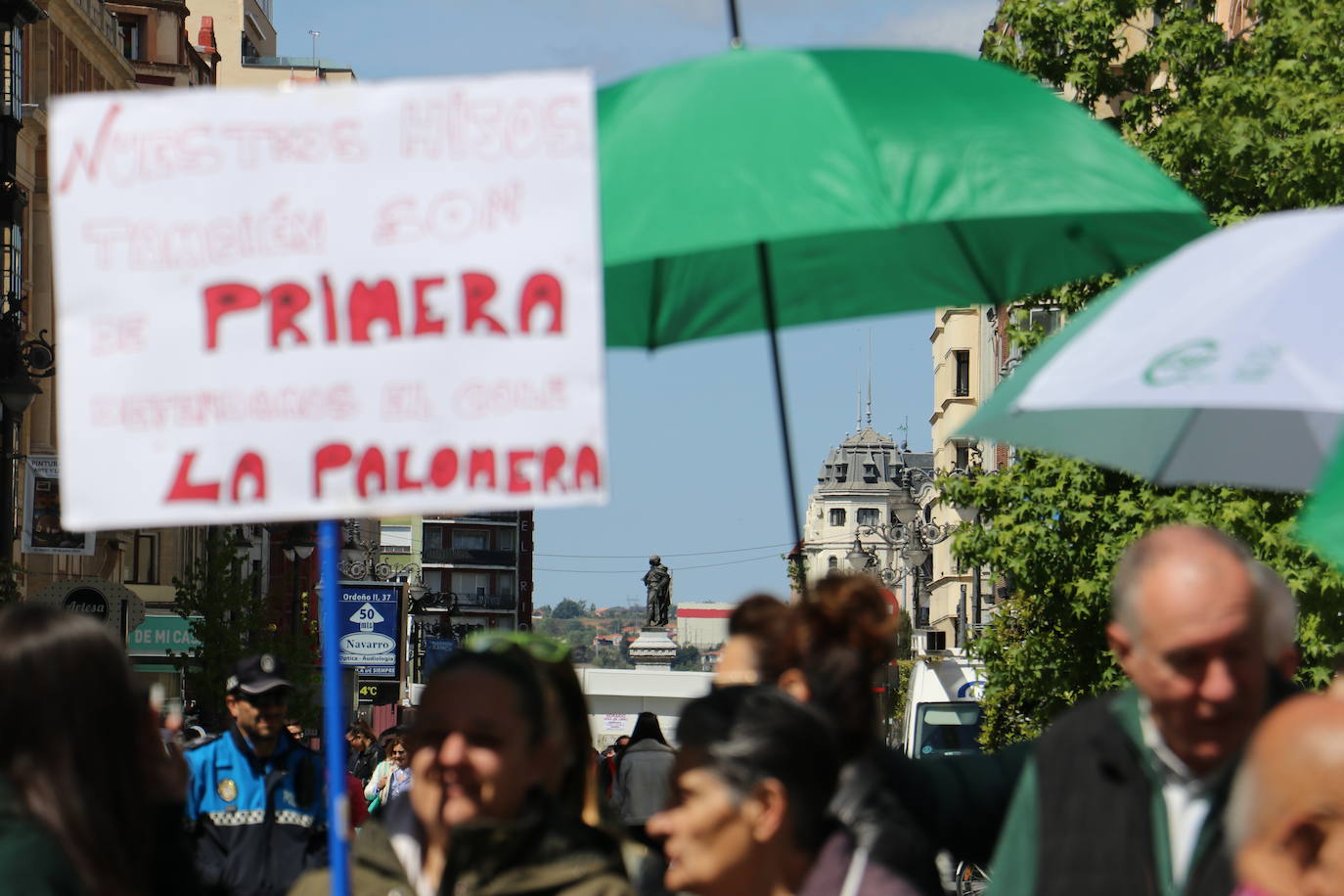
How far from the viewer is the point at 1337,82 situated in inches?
674

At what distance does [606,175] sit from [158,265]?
1116 mm

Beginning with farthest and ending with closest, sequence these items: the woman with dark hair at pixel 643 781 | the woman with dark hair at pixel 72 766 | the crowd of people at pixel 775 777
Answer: the woman with dark hair at pixel 643 781 → the crowd of people at pixel 775 777 → the woman with dark hair at pixel 72 766

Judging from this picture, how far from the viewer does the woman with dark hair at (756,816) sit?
385 centimetres

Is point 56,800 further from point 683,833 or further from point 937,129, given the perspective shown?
point 937,129

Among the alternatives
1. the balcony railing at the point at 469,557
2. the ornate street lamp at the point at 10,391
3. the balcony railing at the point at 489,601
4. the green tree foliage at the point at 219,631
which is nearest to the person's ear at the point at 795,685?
the ornate street lamp at the point at 10,391

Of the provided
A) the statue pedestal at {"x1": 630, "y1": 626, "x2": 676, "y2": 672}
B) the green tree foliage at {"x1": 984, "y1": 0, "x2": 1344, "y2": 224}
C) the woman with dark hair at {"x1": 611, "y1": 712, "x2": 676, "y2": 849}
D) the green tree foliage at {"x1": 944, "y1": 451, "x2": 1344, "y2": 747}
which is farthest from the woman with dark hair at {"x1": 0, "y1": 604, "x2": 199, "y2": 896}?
the statue pedestal at {"x1": 630, "y1": 626, "x2": 676, "y2": 672}

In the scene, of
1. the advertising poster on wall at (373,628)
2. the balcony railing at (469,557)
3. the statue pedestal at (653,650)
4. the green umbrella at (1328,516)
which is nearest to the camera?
the green umbrella at (1328,516)

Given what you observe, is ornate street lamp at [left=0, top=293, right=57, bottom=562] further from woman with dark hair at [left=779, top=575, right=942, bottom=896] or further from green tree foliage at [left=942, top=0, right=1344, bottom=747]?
woman with dark hair at [left=779, top=575, right=942, bottom=896]

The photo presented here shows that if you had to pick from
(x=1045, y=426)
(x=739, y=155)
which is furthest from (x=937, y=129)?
(x=1045, y=426)

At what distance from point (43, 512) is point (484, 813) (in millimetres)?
30038

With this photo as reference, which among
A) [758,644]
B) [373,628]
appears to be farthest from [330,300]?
[373,628]

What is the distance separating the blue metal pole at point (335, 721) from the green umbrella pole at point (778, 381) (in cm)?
186

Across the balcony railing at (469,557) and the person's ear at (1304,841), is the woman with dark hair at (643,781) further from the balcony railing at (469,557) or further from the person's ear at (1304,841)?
the balcony railing at (469,557)

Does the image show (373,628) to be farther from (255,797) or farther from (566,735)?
(566,735)
